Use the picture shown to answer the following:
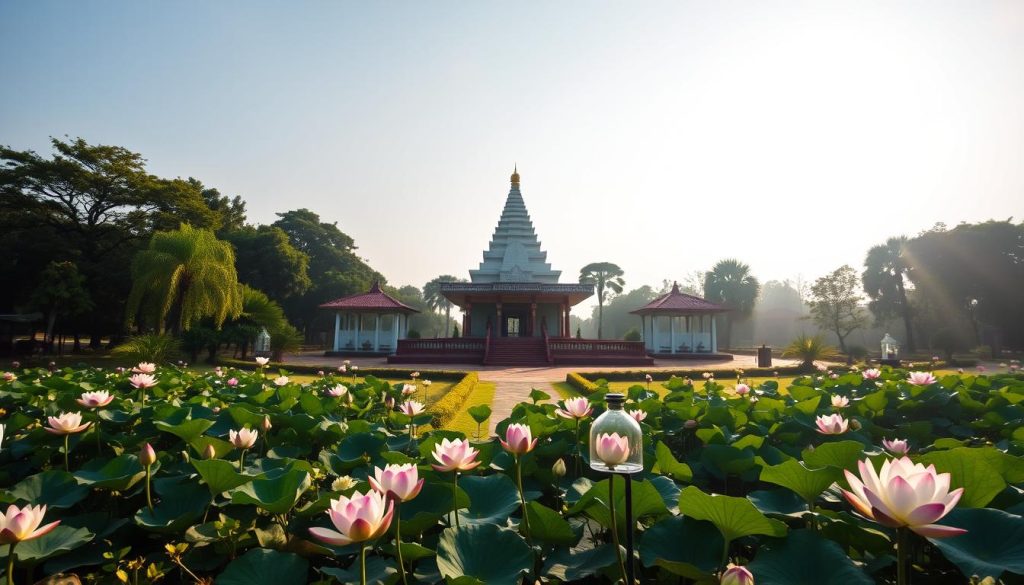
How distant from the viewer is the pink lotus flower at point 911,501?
124 cm

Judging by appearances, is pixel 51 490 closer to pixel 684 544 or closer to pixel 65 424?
pixel 65 424

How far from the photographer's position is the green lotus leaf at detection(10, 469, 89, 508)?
225 centimetres

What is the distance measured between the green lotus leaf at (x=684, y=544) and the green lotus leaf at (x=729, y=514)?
2.2 inches

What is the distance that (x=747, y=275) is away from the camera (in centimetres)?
4594

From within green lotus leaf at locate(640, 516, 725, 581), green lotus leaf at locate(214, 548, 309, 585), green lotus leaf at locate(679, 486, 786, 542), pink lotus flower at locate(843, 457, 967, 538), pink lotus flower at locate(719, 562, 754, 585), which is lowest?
green lotus leaf at locate(214, 548, 309, 585)

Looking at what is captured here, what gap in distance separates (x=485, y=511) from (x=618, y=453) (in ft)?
2.81

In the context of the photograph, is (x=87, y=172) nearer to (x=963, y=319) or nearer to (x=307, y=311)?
(x=307, y=311)

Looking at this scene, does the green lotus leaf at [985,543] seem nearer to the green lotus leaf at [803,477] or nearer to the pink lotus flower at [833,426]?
the green lotus leaf at [803,477]

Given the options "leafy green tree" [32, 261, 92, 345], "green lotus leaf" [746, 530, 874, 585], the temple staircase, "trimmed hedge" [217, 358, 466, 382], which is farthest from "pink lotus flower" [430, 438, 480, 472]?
"leafy green tree" [32, 261, 92, 345]

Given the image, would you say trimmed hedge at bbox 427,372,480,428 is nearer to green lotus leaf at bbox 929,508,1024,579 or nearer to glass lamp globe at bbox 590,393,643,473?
glass lamp globe at bbox 590,393,643,473

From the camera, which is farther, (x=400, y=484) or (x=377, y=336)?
(x=377, y=336)

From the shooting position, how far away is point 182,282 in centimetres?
1834

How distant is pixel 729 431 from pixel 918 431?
5.12 feet

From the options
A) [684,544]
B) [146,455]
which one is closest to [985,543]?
[684,544]
